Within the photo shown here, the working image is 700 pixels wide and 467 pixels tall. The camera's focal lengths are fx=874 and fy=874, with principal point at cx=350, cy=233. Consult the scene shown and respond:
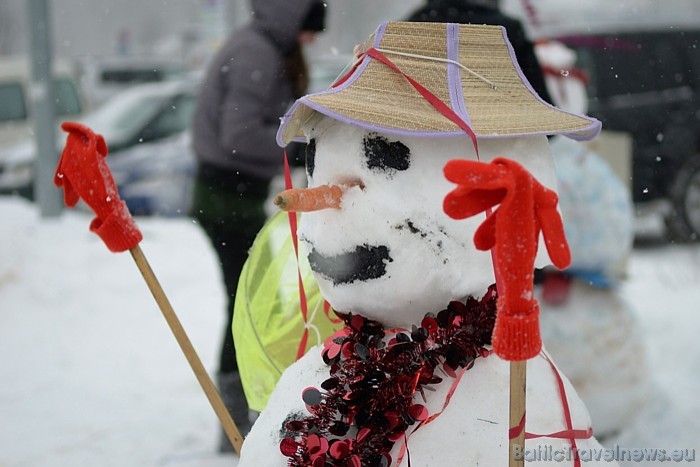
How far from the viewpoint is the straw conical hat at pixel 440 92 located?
1.36 meters

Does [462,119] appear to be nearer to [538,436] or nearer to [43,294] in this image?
[538,436]

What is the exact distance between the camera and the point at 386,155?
1.42 m

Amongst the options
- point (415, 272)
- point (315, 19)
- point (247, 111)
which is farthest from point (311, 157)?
point (315, 19)

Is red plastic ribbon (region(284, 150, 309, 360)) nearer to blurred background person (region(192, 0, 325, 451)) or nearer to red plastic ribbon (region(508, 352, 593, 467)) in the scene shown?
red plastic ribbon (region(508, 352, 593, 467))

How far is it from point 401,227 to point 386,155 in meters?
0.12

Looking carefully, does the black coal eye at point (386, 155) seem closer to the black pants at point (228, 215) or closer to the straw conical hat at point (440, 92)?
the straw conical hat at point (440, 92)

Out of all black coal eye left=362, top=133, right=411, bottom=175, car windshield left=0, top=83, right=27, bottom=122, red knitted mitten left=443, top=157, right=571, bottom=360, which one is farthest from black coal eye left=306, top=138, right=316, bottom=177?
car windshield left=0, top=83, right=27, bottom=122

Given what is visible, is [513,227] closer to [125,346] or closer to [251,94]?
[251,94]

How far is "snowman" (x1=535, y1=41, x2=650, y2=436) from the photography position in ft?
9.36

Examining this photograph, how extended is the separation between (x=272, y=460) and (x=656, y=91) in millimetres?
3486

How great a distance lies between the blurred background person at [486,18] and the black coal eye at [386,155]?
2.94 ft

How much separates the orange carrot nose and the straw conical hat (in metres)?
0.13

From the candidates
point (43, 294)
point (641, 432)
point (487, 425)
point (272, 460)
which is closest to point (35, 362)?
point (43, 294)

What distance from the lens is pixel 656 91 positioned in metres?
4.34
